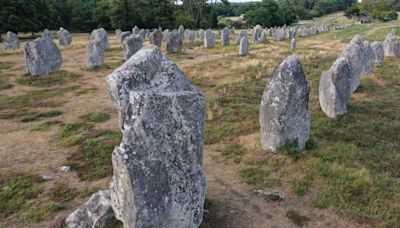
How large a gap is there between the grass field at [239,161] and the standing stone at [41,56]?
377cm

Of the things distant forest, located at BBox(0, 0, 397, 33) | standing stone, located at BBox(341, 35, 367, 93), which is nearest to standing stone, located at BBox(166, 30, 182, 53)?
standing stone, located at BBox(341, 35, 367, 93)

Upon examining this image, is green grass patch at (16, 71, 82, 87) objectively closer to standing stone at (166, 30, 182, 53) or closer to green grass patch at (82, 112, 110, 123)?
green grass patch at (82, 112, 110, 123)

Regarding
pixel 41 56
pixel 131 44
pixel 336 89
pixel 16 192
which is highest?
pixel 131 44

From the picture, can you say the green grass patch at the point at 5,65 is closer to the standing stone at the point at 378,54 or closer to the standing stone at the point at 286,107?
the standing stone at the point at 286,107

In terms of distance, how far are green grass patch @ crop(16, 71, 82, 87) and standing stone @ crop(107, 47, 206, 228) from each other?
599 inches

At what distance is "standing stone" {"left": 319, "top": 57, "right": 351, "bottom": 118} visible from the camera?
487 inches

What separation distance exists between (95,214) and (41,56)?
16.7 m

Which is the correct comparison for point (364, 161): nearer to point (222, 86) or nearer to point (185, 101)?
point (185, 101)

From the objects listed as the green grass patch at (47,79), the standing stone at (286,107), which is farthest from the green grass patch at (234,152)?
the green grass patch at (47,79)

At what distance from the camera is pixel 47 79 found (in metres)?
20.0

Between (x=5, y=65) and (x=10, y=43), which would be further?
(x=10, y=43)

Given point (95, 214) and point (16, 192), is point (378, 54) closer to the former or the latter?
point (95, 214)

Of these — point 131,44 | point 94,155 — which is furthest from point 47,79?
point 94,155

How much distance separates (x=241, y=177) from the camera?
8.66 meters
